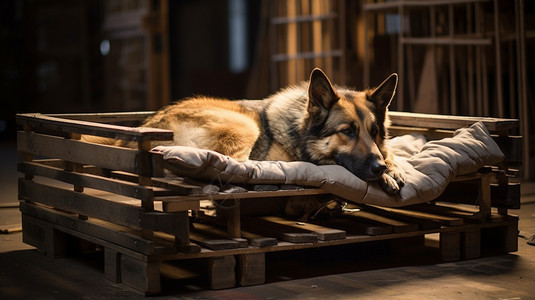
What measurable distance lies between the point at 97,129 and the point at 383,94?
1.66m

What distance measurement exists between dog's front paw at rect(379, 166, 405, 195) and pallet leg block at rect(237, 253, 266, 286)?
2.61 ft

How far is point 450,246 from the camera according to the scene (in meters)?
4.82

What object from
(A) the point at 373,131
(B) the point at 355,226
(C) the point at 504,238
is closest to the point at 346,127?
(A) the point at 373,131

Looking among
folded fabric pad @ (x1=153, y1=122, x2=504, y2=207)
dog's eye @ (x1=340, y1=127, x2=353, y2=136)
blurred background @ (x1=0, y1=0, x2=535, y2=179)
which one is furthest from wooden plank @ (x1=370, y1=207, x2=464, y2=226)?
blurred background @ (x1=0, y1=0, x2=535, y2=179)

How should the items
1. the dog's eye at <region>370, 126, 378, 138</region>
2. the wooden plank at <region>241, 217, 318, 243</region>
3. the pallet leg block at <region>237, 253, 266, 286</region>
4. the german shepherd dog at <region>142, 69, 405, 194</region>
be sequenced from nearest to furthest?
the pallet leg block at <region>237, 253, 266, 286</region>, the wooden plank at <region>241, 217, 318, 243</region>, the german shepherd dog at <region>142, 69, 405, 194</region>, the dog's eye at <region>370, 126, 378, 138</region>

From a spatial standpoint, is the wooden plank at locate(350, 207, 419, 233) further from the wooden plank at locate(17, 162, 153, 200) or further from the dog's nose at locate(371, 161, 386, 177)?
the wooden plank at locate(17, 162, 153, 200)

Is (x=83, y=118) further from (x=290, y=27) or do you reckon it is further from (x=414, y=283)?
(x=290, y=27)

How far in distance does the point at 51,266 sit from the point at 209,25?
9.41 meters

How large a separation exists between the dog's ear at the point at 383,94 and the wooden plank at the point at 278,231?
0.90m

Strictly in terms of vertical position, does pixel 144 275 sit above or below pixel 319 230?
below

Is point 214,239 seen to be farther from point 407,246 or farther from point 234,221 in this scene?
point 407,246

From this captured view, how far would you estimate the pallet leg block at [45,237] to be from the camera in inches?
195

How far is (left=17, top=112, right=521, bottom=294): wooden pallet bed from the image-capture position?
13.0 feet

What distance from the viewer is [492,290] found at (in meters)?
4.09
